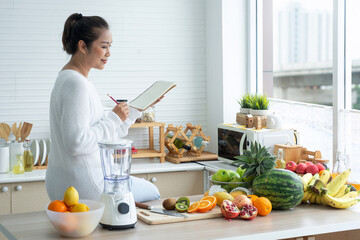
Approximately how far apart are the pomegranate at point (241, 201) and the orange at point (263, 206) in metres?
0.04

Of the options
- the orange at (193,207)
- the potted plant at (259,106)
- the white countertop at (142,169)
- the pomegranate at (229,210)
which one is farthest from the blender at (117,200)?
the potted plant at (259,106)

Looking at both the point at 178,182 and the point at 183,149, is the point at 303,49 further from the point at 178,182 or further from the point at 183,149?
the point at 178,182

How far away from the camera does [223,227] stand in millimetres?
2170

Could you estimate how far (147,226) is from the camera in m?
2.18

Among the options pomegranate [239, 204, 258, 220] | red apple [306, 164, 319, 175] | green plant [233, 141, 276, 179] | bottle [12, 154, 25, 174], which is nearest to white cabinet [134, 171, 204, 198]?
bottle [12, 154, 25, 174]

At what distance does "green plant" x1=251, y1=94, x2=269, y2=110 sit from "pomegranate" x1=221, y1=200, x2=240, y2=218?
191 centimetres

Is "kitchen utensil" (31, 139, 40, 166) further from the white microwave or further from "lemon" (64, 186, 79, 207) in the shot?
"lemon" (64, 186, 79, 207)

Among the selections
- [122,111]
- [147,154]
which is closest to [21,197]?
[147,154]

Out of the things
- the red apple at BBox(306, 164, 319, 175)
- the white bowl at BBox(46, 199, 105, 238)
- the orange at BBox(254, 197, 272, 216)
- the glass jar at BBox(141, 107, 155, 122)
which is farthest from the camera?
the glass jar at BBox(141, 107, 155, 122)

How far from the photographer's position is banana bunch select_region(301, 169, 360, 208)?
248cm

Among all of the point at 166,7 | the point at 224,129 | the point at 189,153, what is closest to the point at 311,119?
the point at 224,129

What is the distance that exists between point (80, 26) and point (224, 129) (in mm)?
2019

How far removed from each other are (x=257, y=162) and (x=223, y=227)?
468 millimetres

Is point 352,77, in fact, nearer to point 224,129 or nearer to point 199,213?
point 224,129
